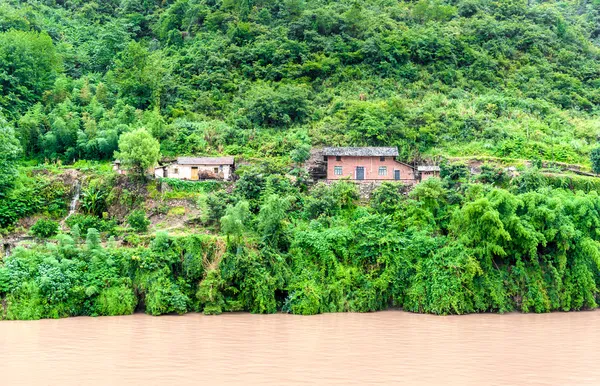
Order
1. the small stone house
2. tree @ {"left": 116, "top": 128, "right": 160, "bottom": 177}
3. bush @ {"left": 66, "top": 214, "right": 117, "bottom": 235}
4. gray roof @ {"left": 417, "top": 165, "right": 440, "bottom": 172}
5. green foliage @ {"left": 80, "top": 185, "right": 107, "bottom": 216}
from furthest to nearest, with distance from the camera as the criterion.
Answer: the small stone house < gray roof @ {"left": 417, "top": 165, "right": 440, "bottom": 172} < tree @ {"left": 116, "top": 128, "right": 160, "bottom": 177} < green foliage @ {"left": 80, "top": 185, "right": 107, "bottom": 216} < bush @ {"left": 66, "top": 214, "right": 117, "bottom": 235}

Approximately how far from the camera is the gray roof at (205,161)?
3247 cm

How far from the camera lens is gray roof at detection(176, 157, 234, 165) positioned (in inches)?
1278

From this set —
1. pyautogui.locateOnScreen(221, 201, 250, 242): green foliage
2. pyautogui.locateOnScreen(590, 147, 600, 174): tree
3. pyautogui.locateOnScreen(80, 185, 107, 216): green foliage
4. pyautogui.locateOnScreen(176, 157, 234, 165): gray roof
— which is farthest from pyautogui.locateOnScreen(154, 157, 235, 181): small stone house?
pyautogui.locateOnScreen(590, 147, 600, 174): tree

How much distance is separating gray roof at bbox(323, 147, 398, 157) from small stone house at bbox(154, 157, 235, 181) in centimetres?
533

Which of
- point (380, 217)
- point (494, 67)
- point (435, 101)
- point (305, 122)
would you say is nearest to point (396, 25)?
point (494, 67)

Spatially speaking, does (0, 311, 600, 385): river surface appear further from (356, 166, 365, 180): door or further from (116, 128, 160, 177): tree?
(356, 166, 365, 180): door

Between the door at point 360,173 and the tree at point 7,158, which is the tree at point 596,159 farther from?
the tree at point 7,158

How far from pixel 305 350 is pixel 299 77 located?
30.4m

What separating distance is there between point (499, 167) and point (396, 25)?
23310 mm

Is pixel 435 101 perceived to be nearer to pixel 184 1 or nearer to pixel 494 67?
pixel 494 67

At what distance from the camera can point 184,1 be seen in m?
54.5

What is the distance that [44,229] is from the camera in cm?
2723

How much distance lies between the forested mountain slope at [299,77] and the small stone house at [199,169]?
9.28 feet

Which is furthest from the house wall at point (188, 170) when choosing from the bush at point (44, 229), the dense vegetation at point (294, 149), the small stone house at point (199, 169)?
the bush at point (44, 229)
